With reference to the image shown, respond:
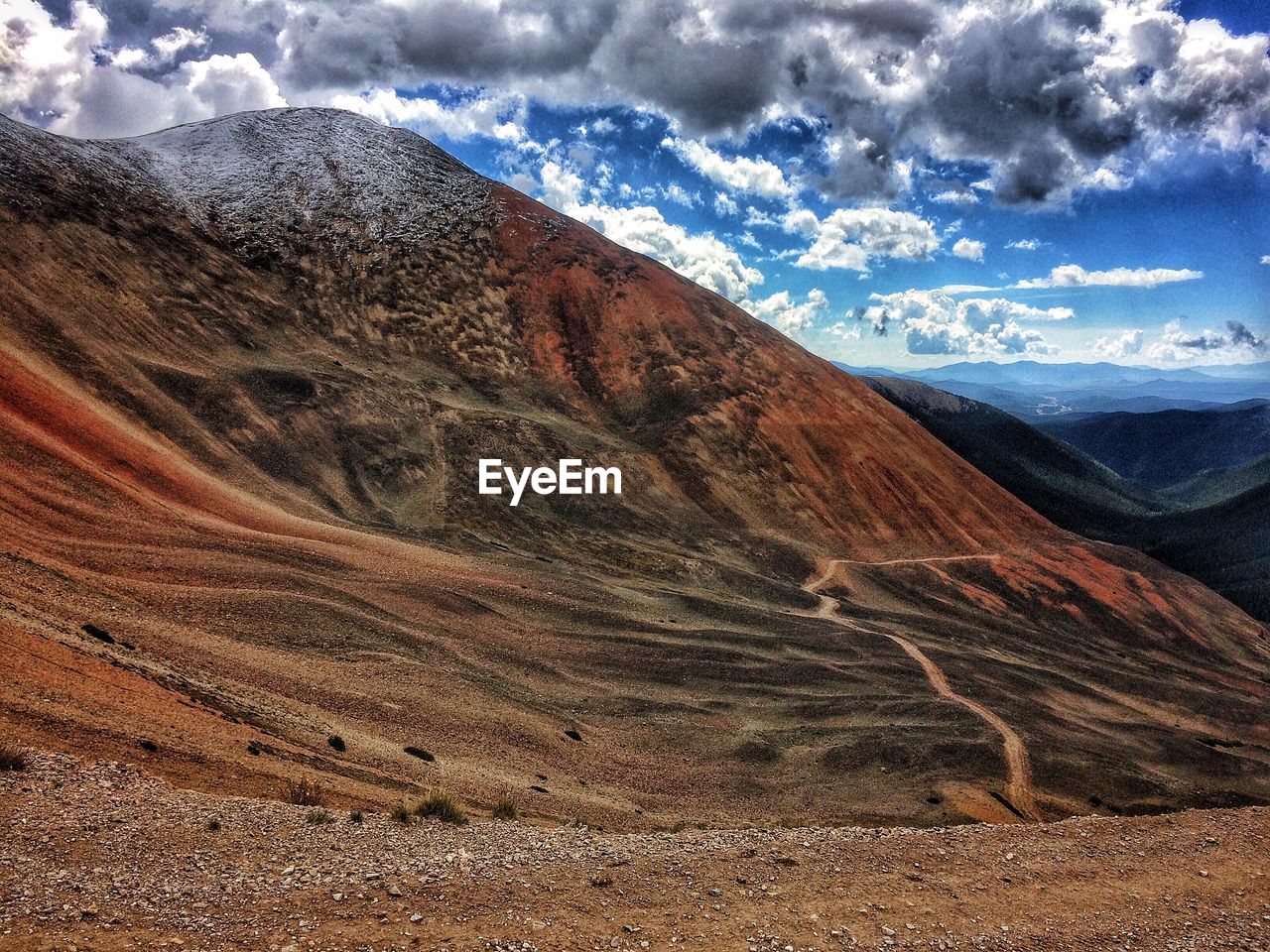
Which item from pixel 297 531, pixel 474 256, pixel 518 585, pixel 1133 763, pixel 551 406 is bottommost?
pixel 1133 763

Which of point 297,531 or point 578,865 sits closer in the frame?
point 578,865

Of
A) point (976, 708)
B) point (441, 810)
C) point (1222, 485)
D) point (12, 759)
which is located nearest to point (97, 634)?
point (12, 759)

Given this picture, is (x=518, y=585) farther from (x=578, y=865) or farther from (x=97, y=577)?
(x=578, y=865)

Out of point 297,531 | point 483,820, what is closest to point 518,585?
point 297,531

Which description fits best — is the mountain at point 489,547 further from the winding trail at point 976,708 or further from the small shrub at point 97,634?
the winding trail at point 976,708

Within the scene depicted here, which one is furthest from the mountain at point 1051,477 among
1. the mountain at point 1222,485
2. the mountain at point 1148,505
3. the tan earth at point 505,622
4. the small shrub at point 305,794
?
the small shrub at point 305,794

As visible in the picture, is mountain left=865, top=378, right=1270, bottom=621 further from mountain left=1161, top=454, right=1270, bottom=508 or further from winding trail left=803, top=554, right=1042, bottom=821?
winding trail left=803, top=554, right=1042, bottom=821

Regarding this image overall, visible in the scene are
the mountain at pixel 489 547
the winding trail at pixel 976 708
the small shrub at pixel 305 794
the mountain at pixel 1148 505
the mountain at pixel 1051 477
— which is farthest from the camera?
the mountain at pixel 1051 477

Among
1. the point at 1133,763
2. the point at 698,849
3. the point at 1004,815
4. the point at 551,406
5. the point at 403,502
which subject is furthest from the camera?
the point at 551,406
